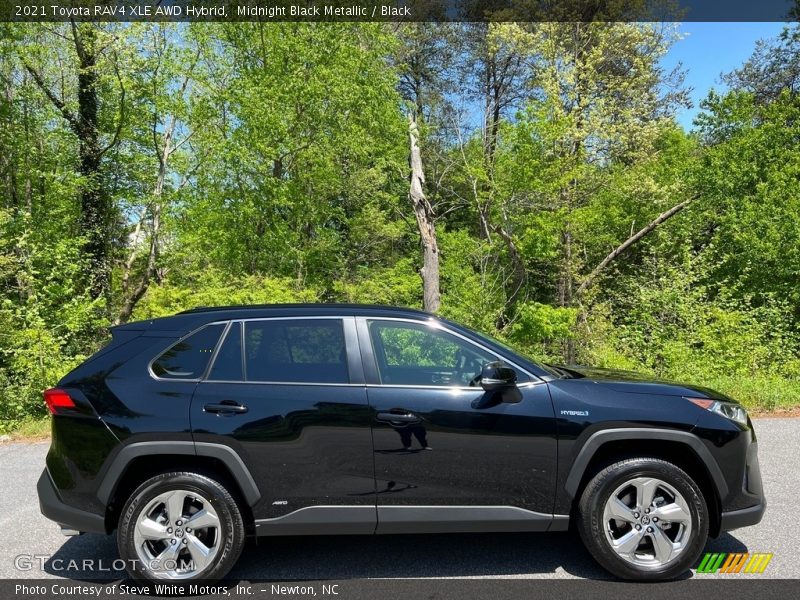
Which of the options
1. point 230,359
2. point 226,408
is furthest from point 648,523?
point 230,359

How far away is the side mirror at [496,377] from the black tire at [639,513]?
32.2 inches

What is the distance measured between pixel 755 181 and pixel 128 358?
19423 mm

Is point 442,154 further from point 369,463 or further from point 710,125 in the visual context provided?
point 369,463

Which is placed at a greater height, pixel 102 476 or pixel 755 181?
pixel 755 181

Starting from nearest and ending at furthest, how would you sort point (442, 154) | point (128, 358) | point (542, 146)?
point (128, 358)
point (542, 146)
point (442, 154)

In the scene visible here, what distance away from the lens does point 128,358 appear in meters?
3.68

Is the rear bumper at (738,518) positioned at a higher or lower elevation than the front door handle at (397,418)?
lower

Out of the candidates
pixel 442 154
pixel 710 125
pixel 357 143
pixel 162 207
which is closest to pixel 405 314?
pixel 357 143

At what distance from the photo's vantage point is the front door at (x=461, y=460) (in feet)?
11.3

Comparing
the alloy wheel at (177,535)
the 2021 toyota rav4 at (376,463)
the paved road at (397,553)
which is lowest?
the paved road at (397,553)

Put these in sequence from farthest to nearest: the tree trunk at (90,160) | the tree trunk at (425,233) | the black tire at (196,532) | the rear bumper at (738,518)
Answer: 1. the tree trunk at (425,233)
2. the tree trunk at (90,160)
3. the rear bumper at (738,518)
4. the black tire at (196,532)

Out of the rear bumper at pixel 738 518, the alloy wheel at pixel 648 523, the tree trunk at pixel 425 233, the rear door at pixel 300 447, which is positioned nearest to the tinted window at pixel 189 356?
the rear door at pixel 300 447

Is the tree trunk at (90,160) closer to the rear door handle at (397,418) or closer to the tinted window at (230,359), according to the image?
the tinted window at (230,359)

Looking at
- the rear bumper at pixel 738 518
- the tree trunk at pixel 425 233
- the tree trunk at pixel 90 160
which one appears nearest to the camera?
the rear bumper at pixel 738 518
